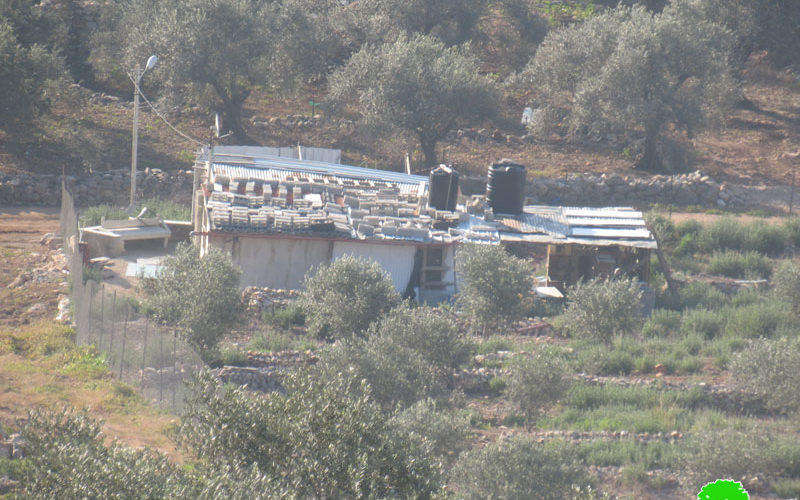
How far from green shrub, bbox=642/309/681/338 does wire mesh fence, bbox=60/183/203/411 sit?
8.84 metres

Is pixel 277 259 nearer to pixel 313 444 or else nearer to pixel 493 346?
pixel 493 346

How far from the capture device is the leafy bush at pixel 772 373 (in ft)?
39.1

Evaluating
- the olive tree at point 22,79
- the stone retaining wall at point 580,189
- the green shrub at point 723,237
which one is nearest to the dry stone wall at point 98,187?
the stone retaining wall at point 580,189

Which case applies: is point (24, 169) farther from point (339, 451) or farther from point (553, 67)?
point (339, 451)

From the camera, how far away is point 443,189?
854 inches

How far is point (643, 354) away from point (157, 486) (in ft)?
35.5

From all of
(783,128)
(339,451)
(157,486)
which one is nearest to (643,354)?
(339,451)

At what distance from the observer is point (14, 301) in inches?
656

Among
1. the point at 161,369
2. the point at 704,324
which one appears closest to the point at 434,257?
the point at 704,324

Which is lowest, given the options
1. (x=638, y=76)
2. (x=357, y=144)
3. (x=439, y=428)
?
(x=439, y=428)

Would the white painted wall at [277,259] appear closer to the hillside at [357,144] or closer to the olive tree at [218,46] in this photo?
the hillside at [357,144]

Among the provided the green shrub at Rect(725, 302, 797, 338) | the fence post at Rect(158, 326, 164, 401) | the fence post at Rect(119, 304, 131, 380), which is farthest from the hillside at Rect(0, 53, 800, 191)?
the fence post at Rect(158, 326, 164, 401)

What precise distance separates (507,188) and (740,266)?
20.5ft

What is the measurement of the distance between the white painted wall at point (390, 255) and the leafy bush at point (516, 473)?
10.3 m
